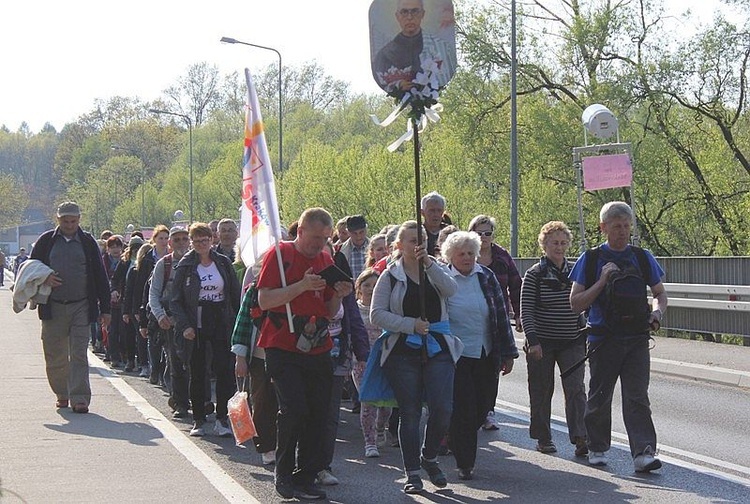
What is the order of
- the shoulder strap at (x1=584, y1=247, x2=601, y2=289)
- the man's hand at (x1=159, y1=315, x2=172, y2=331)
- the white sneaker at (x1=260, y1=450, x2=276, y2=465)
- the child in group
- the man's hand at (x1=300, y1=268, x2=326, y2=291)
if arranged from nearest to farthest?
the man's hand at (x1=300, y1=268, x2=326, y2=291), the shoulder strap at (x1=584, y1=247, x2=601, y2=289), the white sneaker at (x1=260, y1=450, x2=276, y2=465), the child in group, the man's hand at (x1=159, y1=315, x2=172, y2=331)

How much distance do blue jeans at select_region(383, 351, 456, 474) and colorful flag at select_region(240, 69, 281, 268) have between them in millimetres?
1249

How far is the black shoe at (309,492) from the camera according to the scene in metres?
7.88

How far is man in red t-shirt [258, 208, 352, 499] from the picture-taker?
25.7 ft

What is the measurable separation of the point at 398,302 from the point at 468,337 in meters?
0.75

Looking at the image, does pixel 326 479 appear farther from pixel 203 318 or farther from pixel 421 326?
pixel 203 318

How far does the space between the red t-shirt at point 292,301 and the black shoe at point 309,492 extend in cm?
83

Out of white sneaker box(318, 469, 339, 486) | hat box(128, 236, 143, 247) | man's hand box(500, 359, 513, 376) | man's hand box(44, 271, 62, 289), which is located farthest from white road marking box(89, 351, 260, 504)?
hat box(128, 236, 143, 247)

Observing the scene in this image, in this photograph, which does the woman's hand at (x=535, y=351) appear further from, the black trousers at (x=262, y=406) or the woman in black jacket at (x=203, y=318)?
the woman in black jacket at (x=203, y=318)

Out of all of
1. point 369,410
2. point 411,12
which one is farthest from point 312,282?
point 369,410

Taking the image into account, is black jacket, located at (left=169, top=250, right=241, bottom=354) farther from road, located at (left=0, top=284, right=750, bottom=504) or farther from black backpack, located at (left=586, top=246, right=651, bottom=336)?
black backpack, located at (left=586, top=246, right=651, bottom=336)

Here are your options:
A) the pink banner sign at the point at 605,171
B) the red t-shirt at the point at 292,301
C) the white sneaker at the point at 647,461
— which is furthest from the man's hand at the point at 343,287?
the pink banner sign at the point at 605,171

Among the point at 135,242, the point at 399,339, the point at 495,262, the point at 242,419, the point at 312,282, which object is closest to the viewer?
the point at 312,282

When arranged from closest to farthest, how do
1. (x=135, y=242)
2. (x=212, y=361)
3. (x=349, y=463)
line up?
1. (x=349, y=463)
2. (x=212, y=361)
3. (x=135, y=242)

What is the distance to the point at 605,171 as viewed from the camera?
20656 mm
